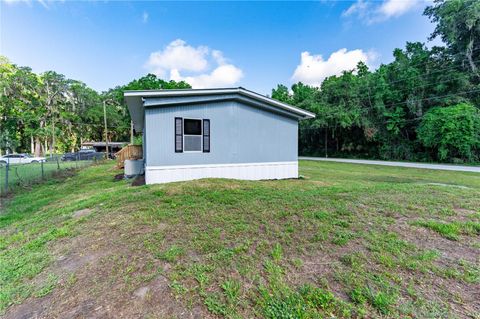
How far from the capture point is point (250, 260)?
2604mm

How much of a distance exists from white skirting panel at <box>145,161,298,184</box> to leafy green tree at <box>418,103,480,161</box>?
14.7m

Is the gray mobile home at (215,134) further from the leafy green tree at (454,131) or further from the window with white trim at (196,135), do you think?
the leafy green tree at (454,131)

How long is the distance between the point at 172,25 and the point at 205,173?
27.9 ft

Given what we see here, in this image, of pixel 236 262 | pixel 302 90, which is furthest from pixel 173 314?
pixel 302 90

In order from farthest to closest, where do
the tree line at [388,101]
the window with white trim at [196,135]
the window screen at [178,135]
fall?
the tree line at [388,101] → the window with white trim at [196,135] → the window screen at [178,135]

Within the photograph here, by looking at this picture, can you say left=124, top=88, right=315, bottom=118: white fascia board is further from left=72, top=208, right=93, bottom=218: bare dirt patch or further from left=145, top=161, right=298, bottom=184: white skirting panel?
left=72, top=208, right=93, bottom=218: bare dirt patch

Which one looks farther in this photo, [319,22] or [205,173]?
[319,22]

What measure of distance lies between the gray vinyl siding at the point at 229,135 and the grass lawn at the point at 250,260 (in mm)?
3119

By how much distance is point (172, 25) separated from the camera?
11.4 metres

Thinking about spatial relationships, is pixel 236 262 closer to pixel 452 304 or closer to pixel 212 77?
pixel 452 304

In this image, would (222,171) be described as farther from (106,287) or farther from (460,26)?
(460,26)

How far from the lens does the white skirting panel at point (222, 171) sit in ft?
23.9

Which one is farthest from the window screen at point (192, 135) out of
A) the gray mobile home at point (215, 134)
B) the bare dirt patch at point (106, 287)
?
the bare dirt patch at point (106, 287)

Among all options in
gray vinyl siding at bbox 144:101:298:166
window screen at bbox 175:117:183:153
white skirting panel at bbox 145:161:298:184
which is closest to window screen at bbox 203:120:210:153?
gray vinyl siding at bbox 144:101:298:166
